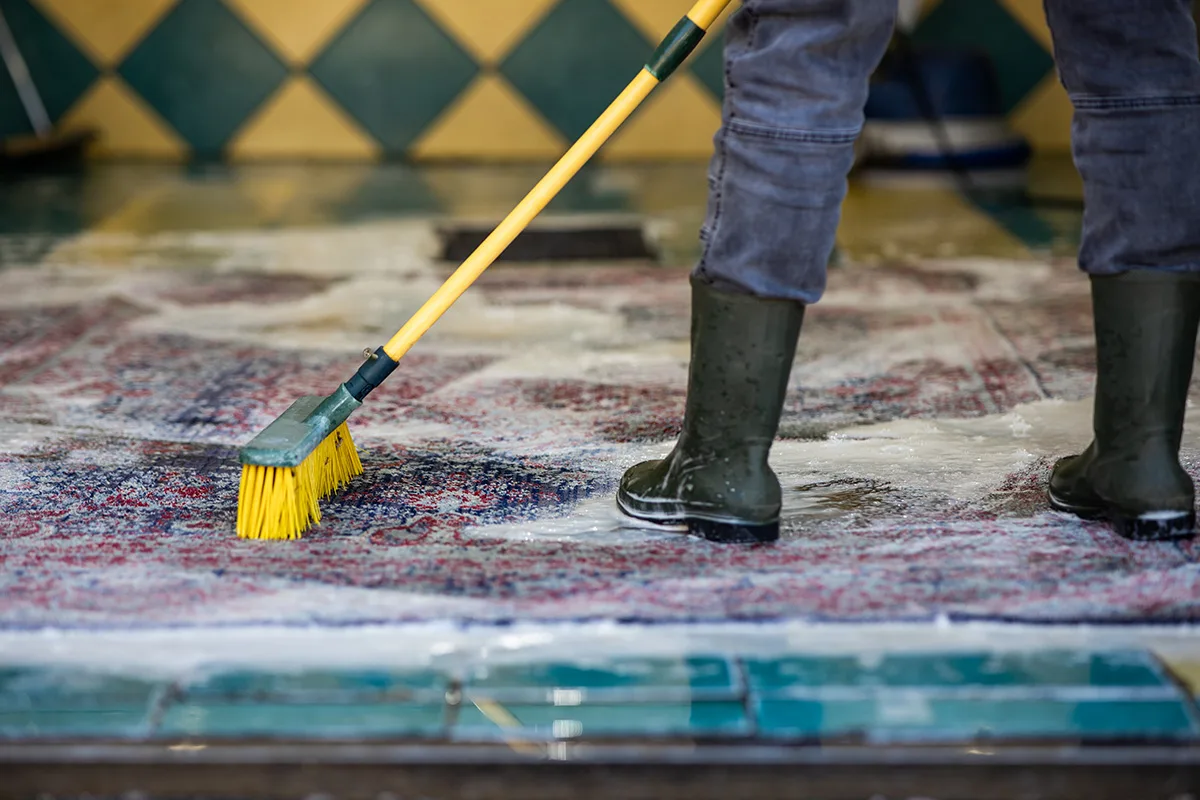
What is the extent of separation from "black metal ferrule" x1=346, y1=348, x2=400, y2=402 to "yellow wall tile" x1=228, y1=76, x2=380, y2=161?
7.78 feet

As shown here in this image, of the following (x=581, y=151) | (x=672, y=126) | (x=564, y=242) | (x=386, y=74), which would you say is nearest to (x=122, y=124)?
(x=386, y=74)

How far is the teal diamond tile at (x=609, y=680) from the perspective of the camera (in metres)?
0.80

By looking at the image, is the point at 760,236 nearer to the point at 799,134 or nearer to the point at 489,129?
the point at 799,134

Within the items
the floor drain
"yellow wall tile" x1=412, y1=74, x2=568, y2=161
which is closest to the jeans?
the floor drain

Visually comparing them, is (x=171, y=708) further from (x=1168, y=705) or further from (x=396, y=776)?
(x=1168, y=705)

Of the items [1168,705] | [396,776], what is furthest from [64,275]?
[1168,705]

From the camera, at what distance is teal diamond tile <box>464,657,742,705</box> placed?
80 cm

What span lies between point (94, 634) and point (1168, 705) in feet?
2.20

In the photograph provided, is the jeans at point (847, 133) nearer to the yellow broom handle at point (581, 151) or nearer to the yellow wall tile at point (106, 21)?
the yellow broom handle at point (581, 151)

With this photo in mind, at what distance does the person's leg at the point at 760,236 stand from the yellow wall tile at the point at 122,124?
267 cm

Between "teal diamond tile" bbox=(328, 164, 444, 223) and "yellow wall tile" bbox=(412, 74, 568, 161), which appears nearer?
"teal diamond tile" bbox=(328, 164, 444, 223)

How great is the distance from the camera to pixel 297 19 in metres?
3.29

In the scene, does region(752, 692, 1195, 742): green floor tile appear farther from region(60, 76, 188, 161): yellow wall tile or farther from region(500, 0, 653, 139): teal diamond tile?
region(60, 76, 188, 161): yellow wall tile

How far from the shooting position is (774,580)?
938mm
